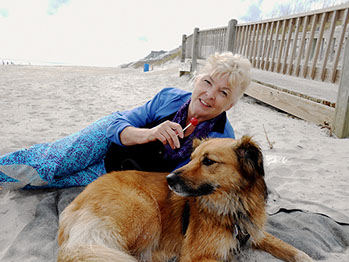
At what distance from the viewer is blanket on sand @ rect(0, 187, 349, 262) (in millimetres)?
2092

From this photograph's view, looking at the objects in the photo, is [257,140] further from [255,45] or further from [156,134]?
[255,45]

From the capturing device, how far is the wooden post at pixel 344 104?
436 centimetres

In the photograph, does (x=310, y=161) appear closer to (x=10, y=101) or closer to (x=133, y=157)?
(x=133, y=157)

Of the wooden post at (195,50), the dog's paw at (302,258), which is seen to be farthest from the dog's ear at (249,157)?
the wooden post at (195,50)

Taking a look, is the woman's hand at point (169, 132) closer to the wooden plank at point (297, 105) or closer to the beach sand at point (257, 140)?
the beach sand at point (257, 140)

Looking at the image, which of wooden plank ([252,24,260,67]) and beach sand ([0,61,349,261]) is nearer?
beach sand ([0,61,349,261])

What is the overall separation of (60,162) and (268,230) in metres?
2.30

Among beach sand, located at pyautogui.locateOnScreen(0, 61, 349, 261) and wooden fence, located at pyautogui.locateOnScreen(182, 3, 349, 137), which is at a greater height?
wooden fence, located at pyautogui.locateOnScreen(182, 3, 349, 137)

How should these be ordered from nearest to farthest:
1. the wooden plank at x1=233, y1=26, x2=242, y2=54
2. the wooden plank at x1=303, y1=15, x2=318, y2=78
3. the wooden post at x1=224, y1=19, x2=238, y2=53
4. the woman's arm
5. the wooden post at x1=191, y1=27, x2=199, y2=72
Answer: the woman's arm
the wooden plank at x1=303, y1=15, x2=318, y2=78
the wooden plank at x1=233, y1=26, x2=242, y2=54
the wooden post at x1=224, y1=19, x2=238, y2=53
the wooden post at x1=191, y1=27, x2=199, y2=72

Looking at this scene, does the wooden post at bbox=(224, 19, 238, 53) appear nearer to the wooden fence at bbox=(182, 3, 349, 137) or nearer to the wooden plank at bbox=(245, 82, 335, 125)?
the wooden fence at bbox=(182, 3, 349, 137)

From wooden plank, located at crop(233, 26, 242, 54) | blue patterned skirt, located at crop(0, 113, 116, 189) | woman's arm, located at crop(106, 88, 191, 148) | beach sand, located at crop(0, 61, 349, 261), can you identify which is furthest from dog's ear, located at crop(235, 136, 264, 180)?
wooden plank, located at crop(233, 26, 242, 54)

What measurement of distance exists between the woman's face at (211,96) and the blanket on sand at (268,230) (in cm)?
130

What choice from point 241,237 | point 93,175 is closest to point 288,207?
point 241,237

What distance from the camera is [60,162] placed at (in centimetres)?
280
